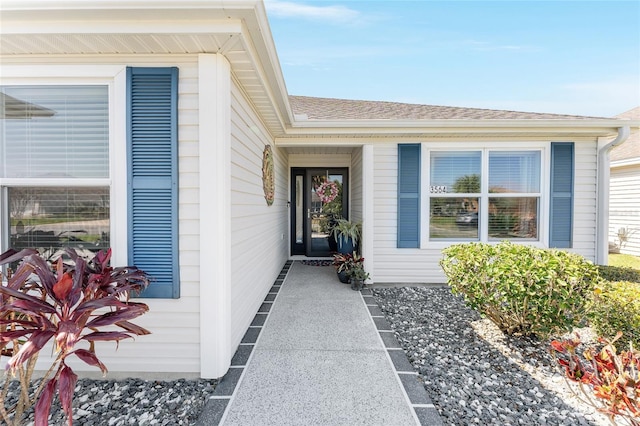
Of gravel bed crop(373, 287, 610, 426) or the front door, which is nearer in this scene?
gravel bed crop(373, 287, 610, 426)

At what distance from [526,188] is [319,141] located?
356 centimetres

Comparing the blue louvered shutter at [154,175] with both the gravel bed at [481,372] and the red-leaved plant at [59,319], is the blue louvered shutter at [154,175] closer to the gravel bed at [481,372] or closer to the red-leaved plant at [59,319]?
the red-leaved plant at [59,319]

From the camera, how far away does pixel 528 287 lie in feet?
8.08

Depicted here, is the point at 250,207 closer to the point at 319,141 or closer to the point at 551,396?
Answer: the point at 319,141

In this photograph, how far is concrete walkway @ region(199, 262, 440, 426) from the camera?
181 cm

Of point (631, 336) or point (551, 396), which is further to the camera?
point (631, 336)

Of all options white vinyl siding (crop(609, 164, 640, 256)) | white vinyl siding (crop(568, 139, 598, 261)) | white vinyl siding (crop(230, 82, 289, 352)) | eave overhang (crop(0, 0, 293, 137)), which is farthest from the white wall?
white vinyl siding (crop(609, 164, 640, 256))

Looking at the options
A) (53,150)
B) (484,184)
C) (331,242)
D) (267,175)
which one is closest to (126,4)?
(53,150)

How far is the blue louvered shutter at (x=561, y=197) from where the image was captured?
178 inches

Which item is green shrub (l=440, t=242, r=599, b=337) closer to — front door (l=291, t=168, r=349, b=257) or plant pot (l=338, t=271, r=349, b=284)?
plant pot (l=338, t=271, r=349, b=284)

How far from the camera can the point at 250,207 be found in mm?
3225

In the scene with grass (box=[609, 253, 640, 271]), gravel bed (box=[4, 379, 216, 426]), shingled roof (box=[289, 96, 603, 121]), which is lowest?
gravel bed (box=[4, 379, 216, 426])

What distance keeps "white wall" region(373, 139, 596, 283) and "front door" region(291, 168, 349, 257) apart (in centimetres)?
200

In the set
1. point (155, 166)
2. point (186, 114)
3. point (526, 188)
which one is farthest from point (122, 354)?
point (526, 188)
